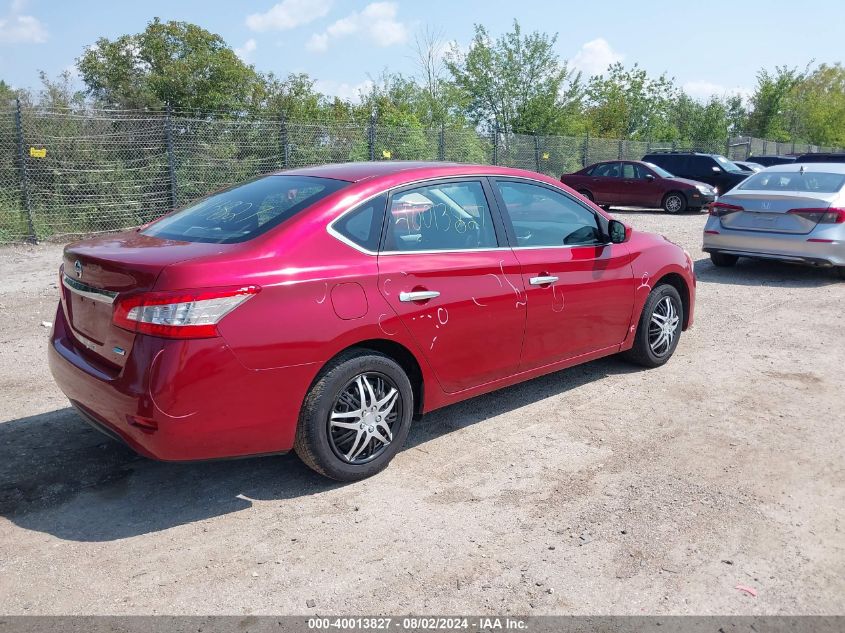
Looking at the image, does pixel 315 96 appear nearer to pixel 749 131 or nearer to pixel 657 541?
pixel 657 541

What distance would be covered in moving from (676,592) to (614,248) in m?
2.86

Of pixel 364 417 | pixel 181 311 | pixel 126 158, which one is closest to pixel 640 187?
pixel 126 158

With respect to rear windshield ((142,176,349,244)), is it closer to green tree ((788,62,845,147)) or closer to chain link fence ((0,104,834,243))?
chain link fence ((0,104,834,243))

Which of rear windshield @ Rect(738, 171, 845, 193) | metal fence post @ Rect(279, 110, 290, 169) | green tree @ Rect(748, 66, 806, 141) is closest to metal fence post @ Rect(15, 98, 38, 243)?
metal fence post @ Rect(279, 110, 290, 169)

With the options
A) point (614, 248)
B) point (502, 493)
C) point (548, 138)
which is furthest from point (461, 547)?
point (548, 138)

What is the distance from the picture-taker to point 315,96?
23.6 meters

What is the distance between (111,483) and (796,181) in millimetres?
9446

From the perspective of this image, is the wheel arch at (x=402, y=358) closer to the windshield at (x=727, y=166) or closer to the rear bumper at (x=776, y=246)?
the rear bumper at (x=776, y=246)

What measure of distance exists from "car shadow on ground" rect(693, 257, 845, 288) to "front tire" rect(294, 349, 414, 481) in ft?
23.2

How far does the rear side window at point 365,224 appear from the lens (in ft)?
12.6

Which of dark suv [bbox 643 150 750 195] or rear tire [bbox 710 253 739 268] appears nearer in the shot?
rear tire [bbox 710 253 739 268]

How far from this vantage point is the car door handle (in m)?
3.91

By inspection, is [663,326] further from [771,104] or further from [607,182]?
[771,104]

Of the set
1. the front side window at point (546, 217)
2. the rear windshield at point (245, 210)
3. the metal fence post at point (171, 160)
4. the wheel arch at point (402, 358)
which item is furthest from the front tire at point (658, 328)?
the metal fence post at point (171, 160)
